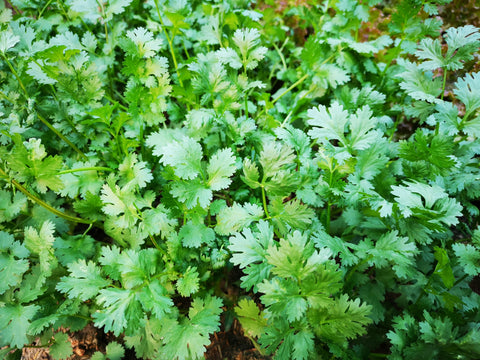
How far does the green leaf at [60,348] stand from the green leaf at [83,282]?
262mm

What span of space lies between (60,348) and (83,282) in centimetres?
37

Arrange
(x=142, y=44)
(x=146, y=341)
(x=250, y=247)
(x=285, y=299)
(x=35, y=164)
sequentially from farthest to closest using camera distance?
(x=142, y=44) < (x=146, y=341) < (x=35, y=164) < (x=250, y=247) < (x=285, y=299)

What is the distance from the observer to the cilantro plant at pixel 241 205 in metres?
1.05

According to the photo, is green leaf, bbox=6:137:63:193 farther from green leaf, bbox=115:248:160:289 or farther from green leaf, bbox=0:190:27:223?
green leaf, bbox=115:248:160:289

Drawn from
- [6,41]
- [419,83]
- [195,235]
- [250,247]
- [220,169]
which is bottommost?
[195,235]

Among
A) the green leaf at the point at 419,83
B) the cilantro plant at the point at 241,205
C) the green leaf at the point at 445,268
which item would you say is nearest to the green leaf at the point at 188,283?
the cilantro plant at the point at 241,205

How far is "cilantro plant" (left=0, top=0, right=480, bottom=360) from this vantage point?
3.45 feet

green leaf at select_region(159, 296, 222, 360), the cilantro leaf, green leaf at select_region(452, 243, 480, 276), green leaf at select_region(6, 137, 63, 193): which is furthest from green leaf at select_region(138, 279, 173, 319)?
green leaf at select_region(452, 243, 480, 276)

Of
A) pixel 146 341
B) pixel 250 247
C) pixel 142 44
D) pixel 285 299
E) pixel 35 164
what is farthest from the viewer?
pixel 142 44

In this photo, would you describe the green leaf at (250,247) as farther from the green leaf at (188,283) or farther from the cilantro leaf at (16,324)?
the cilantro leaf at (16,324)

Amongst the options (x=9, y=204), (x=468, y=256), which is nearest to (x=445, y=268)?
(x=468, y=256)

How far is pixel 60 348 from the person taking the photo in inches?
49.9

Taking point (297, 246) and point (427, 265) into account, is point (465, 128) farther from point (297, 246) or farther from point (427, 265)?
point (297, 246)

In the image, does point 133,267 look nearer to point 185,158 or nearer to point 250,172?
point 185,158
